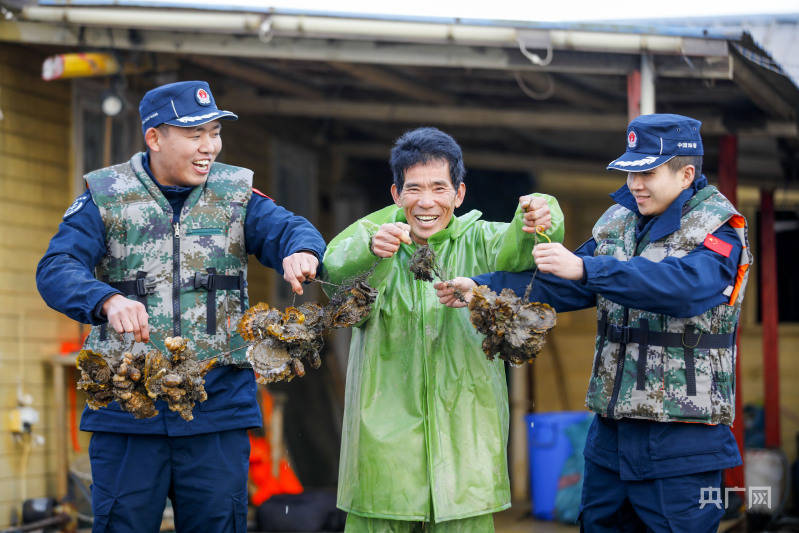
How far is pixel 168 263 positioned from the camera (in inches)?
153

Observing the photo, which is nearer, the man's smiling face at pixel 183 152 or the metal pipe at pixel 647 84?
the man's smiling face at pixel 183 152

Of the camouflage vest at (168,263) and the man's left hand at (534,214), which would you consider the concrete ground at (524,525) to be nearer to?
the camouflage vest at (168,263)

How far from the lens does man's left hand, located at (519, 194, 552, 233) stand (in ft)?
11.6

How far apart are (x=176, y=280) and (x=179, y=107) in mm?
714

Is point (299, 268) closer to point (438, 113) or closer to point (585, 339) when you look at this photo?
point (438, 113)

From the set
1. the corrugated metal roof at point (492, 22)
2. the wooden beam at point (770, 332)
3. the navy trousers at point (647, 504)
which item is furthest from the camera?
the wooden beam at point (770, 332)

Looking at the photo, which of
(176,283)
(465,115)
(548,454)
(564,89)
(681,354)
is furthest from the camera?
(465,115)

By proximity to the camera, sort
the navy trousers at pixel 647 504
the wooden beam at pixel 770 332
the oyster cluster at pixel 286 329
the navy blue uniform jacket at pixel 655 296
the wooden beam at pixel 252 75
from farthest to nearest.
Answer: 1. the wooden beam at pixel 770 332
2. the wooden beam at pixel 252 75
3. the oyster cluster at pixel 286 329
4. the navy trousers at pixel 647 504
5. the navy blue uniform jacket at pixel 655 296

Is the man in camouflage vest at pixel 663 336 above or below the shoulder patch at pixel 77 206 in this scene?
below

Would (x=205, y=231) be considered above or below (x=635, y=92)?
below

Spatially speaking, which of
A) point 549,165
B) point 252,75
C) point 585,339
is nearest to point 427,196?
point 252,75

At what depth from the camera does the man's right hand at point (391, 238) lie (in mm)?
3568

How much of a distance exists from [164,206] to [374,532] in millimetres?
1561

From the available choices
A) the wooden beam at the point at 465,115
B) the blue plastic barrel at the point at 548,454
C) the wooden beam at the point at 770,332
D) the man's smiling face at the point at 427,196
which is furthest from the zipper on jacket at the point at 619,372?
the wooden beam at the point at 770,332
